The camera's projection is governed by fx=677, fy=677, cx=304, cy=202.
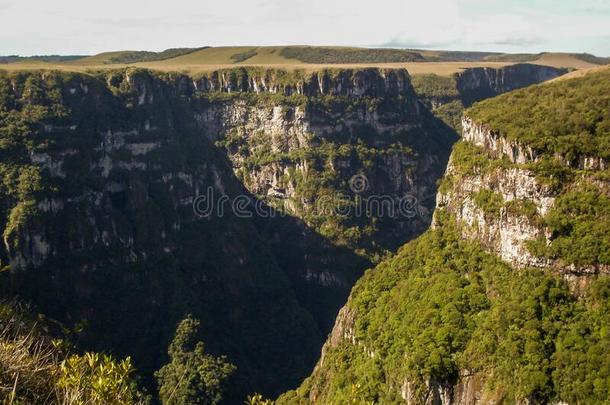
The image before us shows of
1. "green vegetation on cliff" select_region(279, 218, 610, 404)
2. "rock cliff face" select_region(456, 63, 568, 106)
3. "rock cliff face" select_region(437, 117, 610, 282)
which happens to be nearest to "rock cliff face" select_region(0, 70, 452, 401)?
"green vegetation on cliff" select_region(279, 218, 610, 404)

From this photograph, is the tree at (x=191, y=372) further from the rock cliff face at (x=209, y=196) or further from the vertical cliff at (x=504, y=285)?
the vertical cliff at (x=504, y=285)

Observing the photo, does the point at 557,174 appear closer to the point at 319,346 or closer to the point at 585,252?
the point at 585,252

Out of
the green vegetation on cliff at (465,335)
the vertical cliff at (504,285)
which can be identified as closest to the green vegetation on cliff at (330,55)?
the vertical cliff at (504,285)

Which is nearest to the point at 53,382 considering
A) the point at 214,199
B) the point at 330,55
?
the point at 214,199

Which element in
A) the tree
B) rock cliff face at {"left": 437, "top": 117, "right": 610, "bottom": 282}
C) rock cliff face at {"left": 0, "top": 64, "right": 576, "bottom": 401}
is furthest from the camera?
rock cliff face at {"left": 0, "top": 64, "right": 576, "bottom": 401}

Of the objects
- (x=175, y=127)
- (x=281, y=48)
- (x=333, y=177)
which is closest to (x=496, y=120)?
(x=333, y=177)

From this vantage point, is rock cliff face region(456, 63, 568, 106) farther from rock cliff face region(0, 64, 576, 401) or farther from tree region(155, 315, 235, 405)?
tree region(155, 315, 235, 405)
